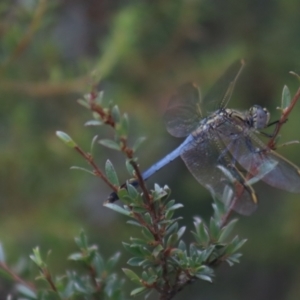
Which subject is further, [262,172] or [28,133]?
[28,133]

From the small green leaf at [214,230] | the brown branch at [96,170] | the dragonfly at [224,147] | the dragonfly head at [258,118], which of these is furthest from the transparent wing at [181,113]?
the brown branch at [96,170]

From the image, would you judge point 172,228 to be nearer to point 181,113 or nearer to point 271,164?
point 271,164

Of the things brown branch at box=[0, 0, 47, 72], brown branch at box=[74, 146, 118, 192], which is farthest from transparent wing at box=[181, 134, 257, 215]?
brown branch at box=[0, 0, 47, 72]

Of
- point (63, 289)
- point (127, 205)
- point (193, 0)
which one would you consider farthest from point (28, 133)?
point (127, 205)

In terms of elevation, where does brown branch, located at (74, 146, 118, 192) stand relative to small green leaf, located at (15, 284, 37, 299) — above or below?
above

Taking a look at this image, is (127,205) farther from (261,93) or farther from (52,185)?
(261,93)

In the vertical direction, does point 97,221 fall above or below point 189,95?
below

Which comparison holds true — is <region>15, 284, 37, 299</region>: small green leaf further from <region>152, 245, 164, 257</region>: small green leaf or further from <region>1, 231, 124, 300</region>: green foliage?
<region>152, 245, 164, 257</region>: small green leaf

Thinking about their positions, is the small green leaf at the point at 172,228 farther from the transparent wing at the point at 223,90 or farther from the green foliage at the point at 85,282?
the transparent wing at the point at 223,90
